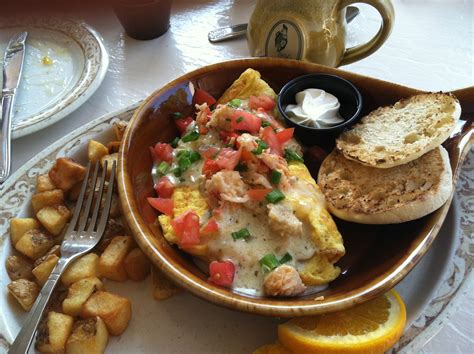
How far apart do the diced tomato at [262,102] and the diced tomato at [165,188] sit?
0.46 metres

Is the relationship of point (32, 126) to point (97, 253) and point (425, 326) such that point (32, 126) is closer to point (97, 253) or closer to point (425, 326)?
point (97, 253)

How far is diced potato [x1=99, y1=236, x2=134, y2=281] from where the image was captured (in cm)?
141

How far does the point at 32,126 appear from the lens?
1922 mm

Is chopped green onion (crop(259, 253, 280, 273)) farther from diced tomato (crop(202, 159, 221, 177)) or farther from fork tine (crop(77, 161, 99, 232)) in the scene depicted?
fork tine (crop(77, 161, 99, 232))

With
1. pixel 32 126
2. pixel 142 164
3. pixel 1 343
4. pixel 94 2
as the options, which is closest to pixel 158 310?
pixel 1 343

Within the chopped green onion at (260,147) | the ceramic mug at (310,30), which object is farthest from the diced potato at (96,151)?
the ceramic mug at (310,30)

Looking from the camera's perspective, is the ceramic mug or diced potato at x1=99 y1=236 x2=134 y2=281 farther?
the ceramic mug

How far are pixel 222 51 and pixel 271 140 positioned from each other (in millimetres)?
1065

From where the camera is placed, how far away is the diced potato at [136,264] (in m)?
1.42

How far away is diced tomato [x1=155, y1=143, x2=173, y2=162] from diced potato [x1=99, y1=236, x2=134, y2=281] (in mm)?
353

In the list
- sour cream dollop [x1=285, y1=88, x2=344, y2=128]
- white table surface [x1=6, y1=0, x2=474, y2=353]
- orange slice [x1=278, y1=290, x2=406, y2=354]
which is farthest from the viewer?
white table surface [x1=6, y1=0, x2=474, y2=353]

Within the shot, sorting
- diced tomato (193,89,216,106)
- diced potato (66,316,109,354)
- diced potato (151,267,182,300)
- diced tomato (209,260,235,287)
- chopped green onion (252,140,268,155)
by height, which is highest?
diced tomato (193,89,216,106)

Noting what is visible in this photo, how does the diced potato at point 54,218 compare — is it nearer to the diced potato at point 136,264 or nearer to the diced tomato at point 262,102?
the diced potato at point 136,264

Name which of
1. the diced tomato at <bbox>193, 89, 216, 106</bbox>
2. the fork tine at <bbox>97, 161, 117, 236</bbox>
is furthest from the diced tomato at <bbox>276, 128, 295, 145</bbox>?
the fork tine at <bbox>97, 161, 117, 236</bbox>
